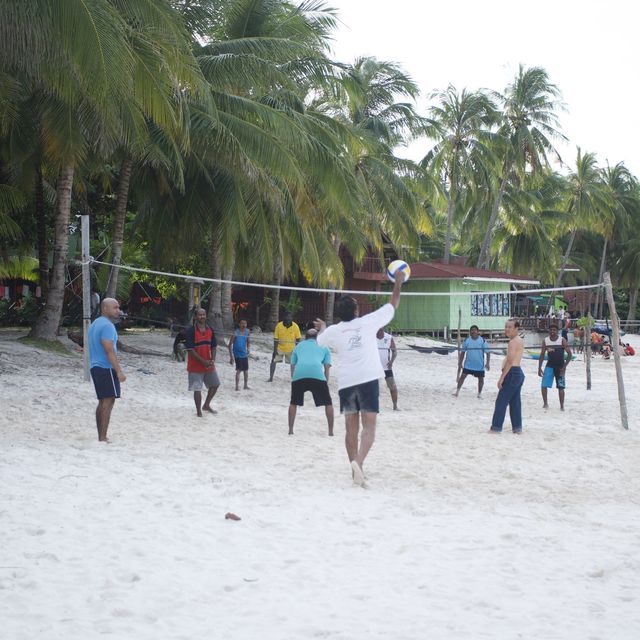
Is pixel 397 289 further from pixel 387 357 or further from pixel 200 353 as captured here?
pixel 387 357

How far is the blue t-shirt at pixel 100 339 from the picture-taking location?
8.30m

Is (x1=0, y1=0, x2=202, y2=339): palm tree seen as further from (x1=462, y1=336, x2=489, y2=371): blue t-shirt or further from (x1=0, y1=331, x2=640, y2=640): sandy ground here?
(x1=462, y1=336, x2=489, y2=371): blue t-shirt

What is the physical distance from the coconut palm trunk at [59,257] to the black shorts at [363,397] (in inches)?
410

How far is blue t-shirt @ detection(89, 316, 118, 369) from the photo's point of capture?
327 inches

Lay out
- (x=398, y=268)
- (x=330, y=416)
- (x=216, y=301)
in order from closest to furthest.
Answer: (x=398, y=268), (x=330, y=416), (x=216, y=301)

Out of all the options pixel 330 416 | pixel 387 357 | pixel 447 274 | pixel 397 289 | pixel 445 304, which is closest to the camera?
pixel 397 289

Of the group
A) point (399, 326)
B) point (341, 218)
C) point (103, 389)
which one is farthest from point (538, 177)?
point (103, 389)

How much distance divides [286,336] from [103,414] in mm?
7071

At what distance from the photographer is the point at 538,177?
41406 mm

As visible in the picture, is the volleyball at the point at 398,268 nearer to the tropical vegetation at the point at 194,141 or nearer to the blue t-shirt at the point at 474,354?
the tropical vegetation at the point at 194,141

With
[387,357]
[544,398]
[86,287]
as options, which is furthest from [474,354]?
[86,287]

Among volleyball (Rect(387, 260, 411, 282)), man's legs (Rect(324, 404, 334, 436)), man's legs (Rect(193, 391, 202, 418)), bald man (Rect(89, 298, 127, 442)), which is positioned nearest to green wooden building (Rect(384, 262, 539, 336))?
man's legs (Rect(193, 391, 202, 418))

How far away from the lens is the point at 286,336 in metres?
15.4

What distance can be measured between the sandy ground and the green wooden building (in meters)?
23.0
